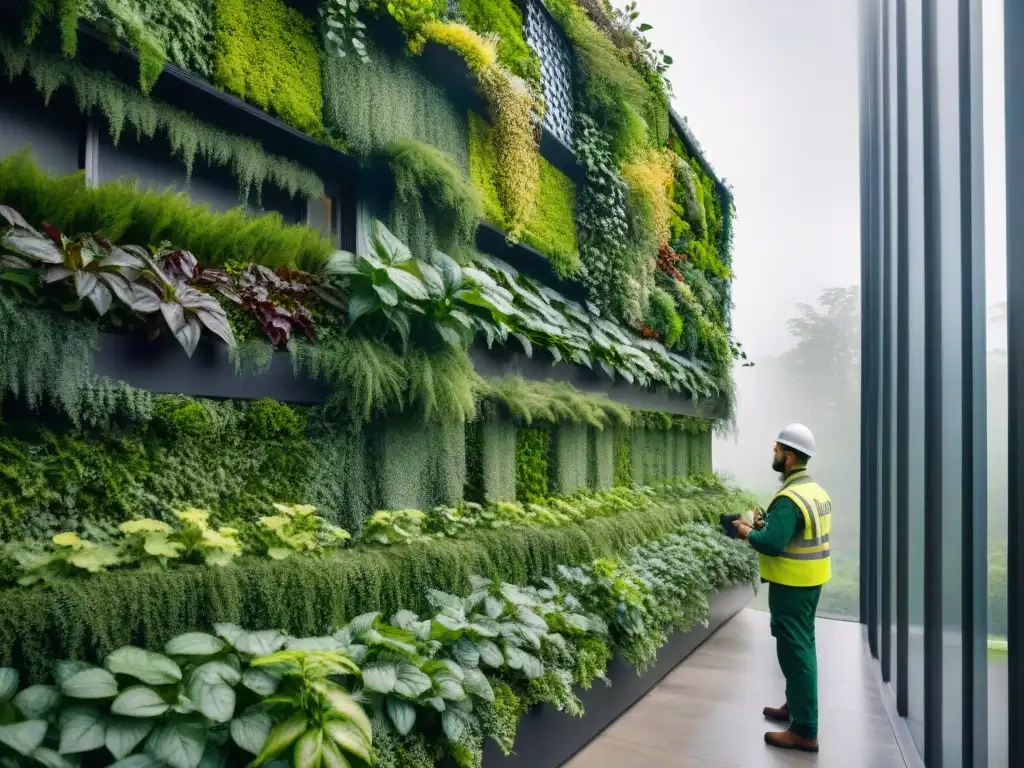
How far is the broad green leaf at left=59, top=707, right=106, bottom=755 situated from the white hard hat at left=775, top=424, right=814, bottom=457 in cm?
406

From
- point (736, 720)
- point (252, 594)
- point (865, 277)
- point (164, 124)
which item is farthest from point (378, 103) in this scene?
point (865, 277)

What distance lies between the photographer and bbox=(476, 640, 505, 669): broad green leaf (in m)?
3.14

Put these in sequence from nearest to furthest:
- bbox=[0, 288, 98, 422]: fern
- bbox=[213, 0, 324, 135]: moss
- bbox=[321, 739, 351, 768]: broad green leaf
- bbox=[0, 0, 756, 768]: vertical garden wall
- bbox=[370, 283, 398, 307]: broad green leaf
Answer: bbox=[321, 739, 351, 768]: broad green leaf → bbox=[0, 0, 756, 768]: vertical garden wall → bbox=[0, 288, 98, 422]: fern → bbox=[370, 283, 398, 307]: broad green leaf → bbox=[213, 0, 324, 135]: moss

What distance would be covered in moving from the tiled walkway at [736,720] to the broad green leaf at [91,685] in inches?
103

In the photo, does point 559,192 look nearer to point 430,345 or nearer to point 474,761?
point 430,345

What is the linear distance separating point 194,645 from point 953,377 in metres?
3.45

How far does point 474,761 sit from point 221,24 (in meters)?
3.88

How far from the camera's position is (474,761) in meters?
2.87

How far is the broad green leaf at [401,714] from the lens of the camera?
2574 millimetres

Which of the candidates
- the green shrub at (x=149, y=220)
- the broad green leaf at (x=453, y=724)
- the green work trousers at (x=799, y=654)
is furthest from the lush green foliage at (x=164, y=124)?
the green work trousers at (x=799, y=654)

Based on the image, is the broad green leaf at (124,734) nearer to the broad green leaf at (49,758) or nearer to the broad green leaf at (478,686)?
the broad green leaf at (49,758)

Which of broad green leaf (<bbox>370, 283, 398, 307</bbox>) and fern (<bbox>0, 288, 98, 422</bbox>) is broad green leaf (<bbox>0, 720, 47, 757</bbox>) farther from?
broad green leaf (<bbox>370, 283, 398, 307</bbox>)

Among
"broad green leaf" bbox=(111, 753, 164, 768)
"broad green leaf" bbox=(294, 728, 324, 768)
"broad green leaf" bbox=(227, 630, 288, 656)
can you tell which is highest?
"broad green leaf" bbox=(227, 630, 288, 656)

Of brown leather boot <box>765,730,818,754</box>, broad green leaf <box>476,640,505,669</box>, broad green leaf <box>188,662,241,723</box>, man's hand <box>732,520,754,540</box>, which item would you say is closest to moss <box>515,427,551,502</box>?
man's hand <box>732,520,754,540</box>
